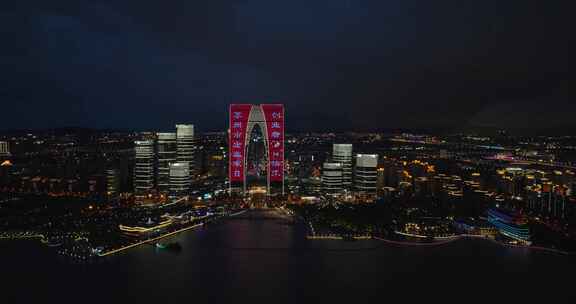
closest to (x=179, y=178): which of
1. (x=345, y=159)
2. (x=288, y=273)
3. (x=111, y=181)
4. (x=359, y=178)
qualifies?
(x=111, y=181)

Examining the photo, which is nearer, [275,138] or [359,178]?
[359,178]

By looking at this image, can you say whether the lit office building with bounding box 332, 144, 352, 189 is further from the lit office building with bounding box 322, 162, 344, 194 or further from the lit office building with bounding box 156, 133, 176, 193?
the lit office building with bounding box 156, 133, 176, 193

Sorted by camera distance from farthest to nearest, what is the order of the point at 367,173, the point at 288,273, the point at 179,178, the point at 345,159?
the point at 345,159 < the point at 367,173 < the point at 179,178 < the point at 288,273

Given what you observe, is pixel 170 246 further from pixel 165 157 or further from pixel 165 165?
pixel 165 157

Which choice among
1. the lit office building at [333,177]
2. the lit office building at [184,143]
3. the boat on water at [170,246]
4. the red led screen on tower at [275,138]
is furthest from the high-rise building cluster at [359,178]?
the boat on water at [170,246]

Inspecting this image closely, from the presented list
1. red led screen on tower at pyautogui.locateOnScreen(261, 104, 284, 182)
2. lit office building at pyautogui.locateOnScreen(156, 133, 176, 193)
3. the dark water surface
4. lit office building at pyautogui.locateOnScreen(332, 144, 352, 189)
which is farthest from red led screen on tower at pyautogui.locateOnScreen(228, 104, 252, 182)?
the dark water surface

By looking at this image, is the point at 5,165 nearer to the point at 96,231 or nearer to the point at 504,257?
the point at 96,231
